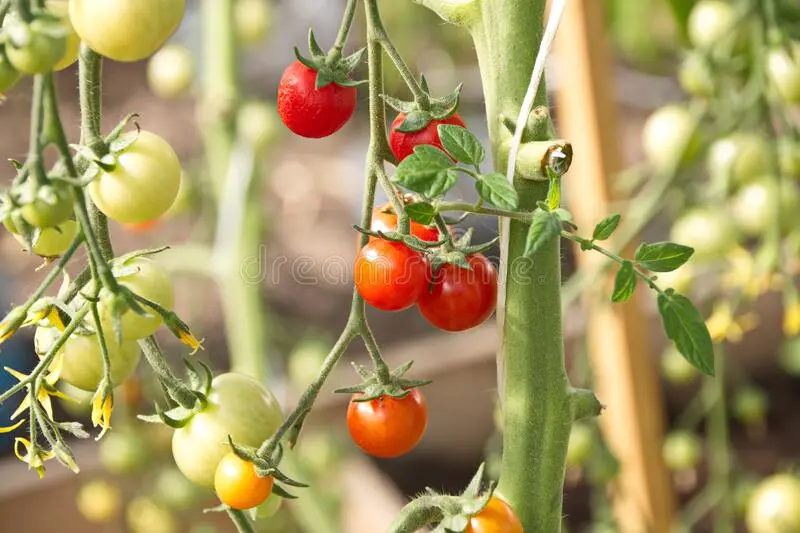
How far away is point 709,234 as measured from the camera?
2.44ft

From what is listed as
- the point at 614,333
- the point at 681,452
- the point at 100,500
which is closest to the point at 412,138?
the point at 614,333

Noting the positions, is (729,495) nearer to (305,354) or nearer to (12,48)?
(305,354)

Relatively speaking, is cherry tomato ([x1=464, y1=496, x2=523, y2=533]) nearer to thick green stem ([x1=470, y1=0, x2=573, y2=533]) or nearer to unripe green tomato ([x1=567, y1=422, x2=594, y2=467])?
thick green stem ([x1=470, y1=0, x2=573, y2=533])

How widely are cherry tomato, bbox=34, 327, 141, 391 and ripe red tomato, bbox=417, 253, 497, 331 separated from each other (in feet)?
0.38

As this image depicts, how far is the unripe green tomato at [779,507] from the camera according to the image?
0.69m

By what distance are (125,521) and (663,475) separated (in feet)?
2.19

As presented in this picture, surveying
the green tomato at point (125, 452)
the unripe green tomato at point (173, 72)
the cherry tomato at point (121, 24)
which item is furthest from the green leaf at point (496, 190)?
the green tomato at point (125, 452)

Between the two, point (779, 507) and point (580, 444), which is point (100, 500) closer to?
point (580, 444)

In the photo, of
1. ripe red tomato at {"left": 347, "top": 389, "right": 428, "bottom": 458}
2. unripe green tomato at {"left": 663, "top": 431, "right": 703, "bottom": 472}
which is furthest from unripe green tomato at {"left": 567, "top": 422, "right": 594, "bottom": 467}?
ripe red tomato at {"left": 347, "top": 389, "right": 428, "bottom": 458}

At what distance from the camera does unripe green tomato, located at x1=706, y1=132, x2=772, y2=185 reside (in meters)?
0.74

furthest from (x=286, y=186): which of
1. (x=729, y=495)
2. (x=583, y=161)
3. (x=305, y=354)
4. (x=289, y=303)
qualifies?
(x=729, y=495)

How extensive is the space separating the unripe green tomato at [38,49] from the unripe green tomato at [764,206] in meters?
0.57

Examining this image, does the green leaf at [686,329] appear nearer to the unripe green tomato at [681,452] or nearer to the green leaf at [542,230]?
the green leaf at [542,230]

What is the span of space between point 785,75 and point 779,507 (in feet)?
1.09
